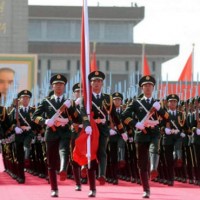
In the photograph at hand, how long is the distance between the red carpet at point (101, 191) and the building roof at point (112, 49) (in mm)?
57845

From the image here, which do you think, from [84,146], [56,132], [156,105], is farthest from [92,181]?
[156,105]

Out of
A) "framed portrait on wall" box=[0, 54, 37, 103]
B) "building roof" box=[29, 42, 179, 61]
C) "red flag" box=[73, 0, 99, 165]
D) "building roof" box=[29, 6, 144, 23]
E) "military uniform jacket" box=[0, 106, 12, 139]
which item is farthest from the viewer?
"building roof" box=[29, 6, 144, 23]

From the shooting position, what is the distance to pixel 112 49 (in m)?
77.8

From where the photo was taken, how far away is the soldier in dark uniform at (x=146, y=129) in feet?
46.5

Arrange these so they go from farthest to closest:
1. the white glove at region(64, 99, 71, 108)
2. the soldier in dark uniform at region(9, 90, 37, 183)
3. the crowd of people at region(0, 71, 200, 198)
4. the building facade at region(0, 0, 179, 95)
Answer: the building facade at region(0, 0, 179, 95)
the soldier in dark uniform at region(9, 90, 37, 183)
the white glove at region(64, 99, 71, 108)
the crowd of people at region(0, 71, 200, 198)

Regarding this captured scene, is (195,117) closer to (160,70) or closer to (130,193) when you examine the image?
(130,193)

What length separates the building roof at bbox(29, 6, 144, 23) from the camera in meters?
80.6

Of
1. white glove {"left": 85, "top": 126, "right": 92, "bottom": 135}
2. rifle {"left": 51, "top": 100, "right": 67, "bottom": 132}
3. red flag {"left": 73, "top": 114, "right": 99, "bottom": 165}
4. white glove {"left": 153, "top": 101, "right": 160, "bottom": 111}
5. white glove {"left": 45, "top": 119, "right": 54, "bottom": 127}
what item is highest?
white glove {"left": 153, "top": 101, "right": 160, "bottom": 111}

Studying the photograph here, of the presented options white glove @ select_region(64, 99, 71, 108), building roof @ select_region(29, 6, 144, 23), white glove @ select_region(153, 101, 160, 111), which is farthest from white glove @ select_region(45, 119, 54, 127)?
building roof @ select_region(29, 6, 144, 23)

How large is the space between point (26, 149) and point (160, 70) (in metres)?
56.9

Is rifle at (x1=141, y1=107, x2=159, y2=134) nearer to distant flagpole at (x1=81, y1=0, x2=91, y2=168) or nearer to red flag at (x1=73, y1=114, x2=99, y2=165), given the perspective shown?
red flag at (x1=73, y1=114, x2=99, y2=165)

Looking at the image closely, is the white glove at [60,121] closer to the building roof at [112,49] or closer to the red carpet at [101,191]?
the red carpet at [101,191]

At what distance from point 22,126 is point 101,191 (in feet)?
11.1

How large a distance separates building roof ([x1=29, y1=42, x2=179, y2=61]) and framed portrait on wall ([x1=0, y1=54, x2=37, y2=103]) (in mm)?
14316
